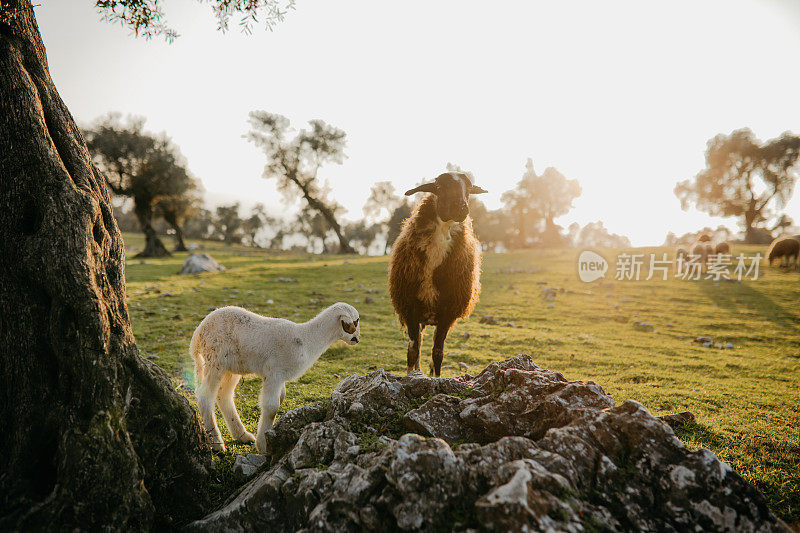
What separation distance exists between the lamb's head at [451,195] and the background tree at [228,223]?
76.9 metres

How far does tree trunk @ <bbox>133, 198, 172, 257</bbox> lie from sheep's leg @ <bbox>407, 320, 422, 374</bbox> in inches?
1568

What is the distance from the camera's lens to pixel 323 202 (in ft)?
157

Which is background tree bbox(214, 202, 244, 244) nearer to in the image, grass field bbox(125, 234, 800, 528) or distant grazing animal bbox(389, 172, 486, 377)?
grass field bbox(125, 234, 800, 528)

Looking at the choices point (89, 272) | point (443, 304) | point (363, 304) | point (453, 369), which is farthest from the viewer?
point (363, 304)

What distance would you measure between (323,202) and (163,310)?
36.0 m

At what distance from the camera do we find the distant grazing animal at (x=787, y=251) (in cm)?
2559

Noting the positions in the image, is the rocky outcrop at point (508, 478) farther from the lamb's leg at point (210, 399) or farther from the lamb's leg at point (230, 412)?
the lamb's leg at point (230, 412)

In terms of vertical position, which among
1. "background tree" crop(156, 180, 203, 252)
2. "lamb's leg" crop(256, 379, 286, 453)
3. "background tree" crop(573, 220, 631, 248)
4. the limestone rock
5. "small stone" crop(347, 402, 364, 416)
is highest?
"background tree" crop(573, 220, 631, 248)

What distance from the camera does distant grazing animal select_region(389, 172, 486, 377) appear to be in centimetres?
670

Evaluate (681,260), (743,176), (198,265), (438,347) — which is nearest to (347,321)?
(438,347)

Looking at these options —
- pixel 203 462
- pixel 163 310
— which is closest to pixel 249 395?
pixel 203 462

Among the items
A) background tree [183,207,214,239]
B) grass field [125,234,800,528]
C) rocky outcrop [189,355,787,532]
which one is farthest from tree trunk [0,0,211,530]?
background tree [183,207,214,239]

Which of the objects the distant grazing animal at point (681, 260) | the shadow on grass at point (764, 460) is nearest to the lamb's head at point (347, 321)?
the shadow on grass at point (764, 460)

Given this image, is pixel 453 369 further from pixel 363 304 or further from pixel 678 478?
pixel 363 304
